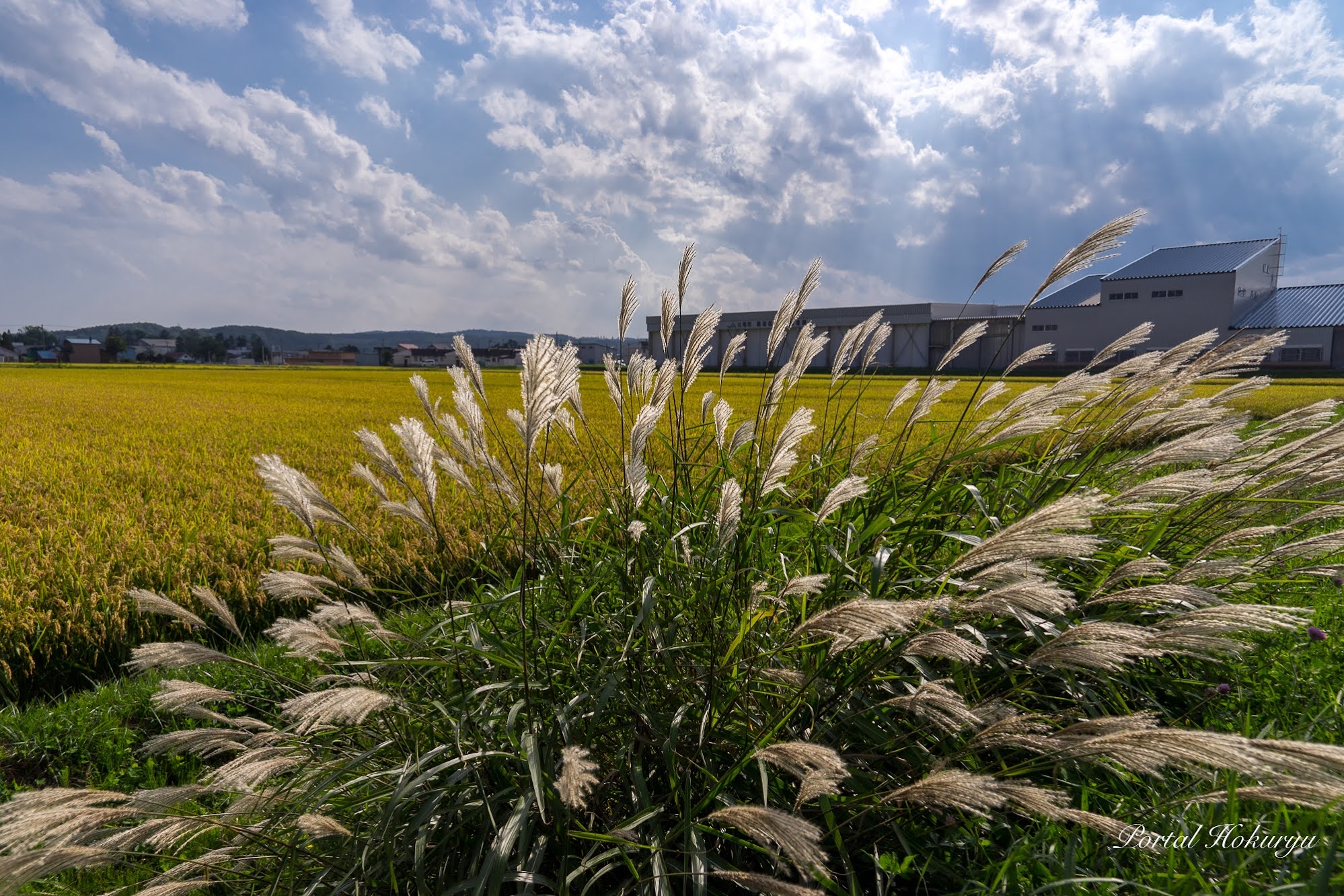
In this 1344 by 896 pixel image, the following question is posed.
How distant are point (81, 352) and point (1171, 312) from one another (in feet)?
417

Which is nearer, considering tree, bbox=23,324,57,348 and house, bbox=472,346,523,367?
house, bbox=472,346,523,367

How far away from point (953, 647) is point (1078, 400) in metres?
1.44

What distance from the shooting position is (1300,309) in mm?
46406

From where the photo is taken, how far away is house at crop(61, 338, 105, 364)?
9400 cm

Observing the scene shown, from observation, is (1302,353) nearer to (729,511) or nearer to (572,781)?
(729,511)

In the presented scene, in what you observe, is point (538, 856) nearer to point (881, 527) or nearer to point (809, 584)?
point (809, 584)

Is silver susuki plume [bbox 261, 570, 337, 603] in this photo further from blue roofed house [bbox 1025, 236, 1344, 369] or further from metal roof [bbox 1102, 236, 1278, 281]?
metal roof [bbox 1102, 236, 1278, 281]

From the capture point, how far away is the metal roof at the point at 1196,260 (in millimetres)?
45844

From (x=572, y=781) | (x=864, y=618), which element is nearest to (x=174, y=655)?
(x=572, y=781)

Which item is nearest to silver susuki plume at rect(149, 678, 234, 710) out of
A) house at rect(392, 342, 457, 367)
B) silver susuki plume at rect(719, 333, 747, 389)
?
silver susuki plume at rect(719, 333, 747, 389)

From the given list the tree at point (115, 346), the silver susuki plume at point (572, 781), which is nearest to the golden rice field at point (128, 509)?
the silver susuki plume at point (572, 781)

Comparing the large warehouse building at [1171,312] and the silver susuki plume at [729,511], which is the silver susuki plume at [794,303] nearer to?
the silver susuki plume at [729,511]

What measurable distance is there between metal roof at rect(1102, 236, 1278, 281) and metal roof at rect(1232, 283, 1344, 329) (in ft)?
11.9

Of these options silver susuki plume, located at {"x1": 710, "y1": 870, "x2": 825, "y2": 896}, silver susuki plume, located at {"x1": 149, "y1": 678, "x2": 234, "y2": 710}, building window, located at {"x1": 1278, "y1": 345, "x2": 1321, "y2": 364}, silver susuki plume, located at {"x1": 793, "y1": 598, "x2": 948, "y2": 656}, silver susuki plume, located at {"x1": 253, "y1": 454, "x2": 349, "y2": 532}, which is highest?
building window, located at {"x1": 1278, "y1": 345, "x2": 1321, "y2": 364}
